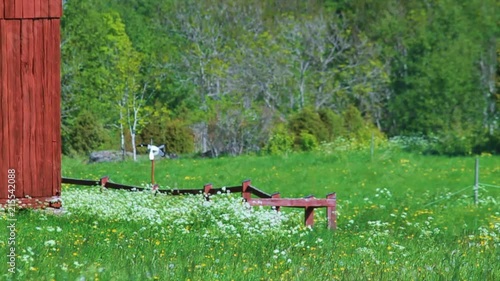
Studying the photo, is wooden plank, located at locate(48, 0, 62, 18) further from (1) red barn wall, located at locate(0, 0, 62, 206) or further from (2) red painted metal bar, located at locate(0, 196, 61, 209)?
(2) red painted metal bar, located at locate(0, 196, 61, 209)

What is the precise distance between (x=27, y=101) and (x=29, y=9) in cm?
159

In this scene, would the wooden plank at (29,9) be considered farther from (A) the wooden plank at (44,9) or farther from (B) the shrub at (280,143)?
(B) the shrub at (280,143)

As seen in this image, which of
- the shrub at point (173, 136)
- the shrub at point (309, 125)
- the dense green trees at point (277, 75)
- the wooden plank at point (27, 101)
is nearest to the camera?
the wooden plank at point (27, 101)

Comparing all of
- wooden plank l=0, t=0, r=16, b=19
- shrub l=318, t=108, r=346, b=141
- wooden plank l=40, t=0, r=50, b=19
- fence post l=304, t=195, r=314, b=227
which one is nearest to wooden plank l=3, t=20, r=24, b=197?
wooden plank l=0, t=0, r=16, b=19

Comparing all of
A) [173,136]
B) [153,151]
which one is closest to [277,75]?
[173,136]

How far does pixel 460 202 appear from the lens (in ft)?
80.6

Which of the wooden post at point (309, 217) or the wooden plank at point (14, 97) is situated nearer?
the wooden plank at point (14, 97)

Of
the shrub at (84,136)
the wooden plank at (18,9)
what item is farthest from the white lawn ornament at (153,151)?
the shrub at (84,136)

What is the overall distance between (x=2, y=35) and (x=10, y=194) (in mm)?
2707

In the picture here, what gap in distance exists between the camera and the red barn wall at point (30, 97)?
16.5 metres

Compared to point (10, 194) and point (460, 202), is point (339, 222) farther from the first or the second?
point (10, 194)

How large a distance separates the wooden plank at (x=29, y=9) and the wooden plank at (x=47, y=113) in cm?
24

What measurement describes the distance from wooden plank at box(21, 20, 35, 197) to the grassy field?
0.80m

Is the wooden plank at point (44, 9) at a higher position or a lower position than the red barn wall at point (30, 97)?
higher
